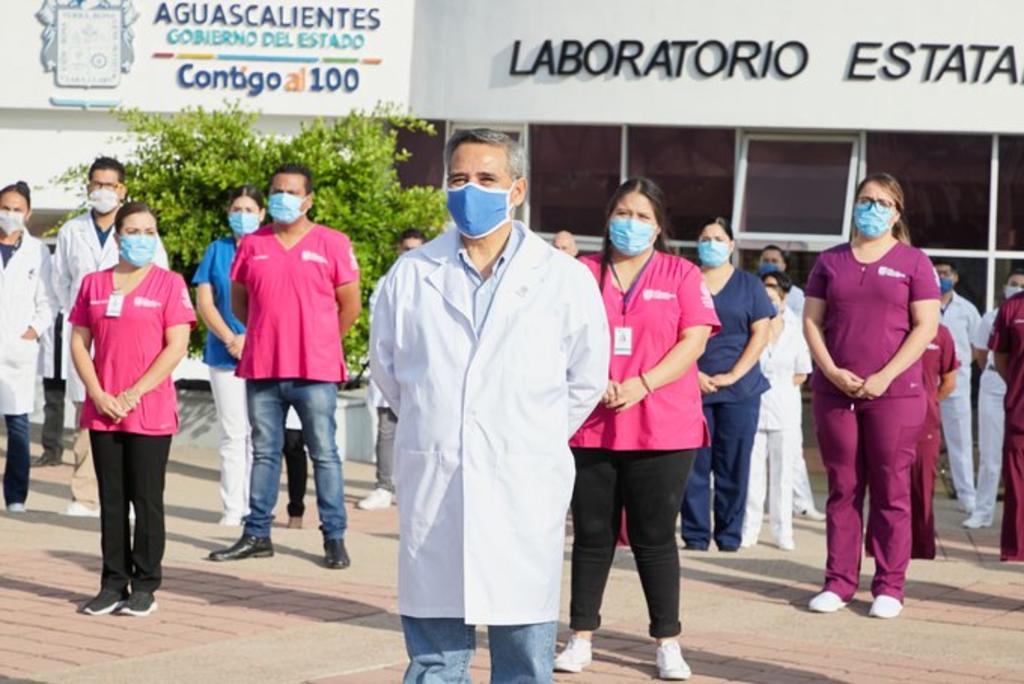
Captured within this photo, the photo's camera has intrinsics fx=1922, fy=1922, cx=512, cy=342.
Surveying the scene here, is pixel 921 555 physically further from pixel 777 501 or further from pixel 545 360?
pixel 545 360

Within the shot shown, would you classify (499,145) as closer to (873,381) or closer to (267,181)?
(873,381)

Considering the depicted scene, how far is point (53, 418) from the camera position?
15.8m

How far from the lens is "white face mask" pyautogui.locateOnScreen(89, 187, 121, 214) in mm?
11852

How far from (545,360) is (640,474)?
2.37 meters

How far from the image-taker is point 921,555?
10359 millimetres

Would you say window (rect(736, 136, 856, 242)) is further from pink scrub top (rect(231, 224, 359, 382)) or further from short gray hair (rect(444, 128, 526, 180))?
short gray hair (rect(444, 128, 526, 180))

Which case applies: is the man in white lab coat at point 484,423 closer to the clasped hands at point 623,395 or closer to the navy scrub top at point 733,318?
the clasped hands at point 623,395

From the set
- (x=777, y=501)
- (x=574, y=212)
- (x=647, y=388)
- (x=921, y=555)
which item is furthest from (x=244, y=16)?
(x=647, y=388)

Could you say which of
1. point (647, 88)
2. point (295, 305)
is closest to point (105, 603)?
point (295, 305)

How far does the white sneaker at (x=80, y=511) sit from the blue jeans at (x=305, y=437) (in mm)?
2347

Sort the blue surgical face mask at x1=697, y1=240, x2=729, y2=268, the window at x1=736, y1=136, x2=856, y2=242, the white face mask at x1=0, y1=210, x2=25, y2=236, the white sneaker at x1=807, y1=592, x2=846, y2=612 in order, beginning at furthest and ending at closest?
the window at x1=736, y1=136, x2=856, y2=242
the white face mask at x1=0, y1=210, x2=25, y2=236
the blue surgical face mask at x1=697, y1=240, x2=729, y2=268
the white sneaker at x1=807, y1=592, x2=846, y2=612

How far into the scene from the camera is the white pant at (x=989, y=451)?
14.1 metres

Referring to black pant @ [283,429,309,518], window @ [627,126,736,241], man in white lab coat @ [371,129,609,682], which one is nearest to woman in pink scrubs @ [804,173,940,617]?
black pant @ [283,429,309,518]

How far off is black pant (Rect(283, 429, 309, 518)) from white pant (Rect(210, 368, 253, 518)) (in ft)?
0.82
